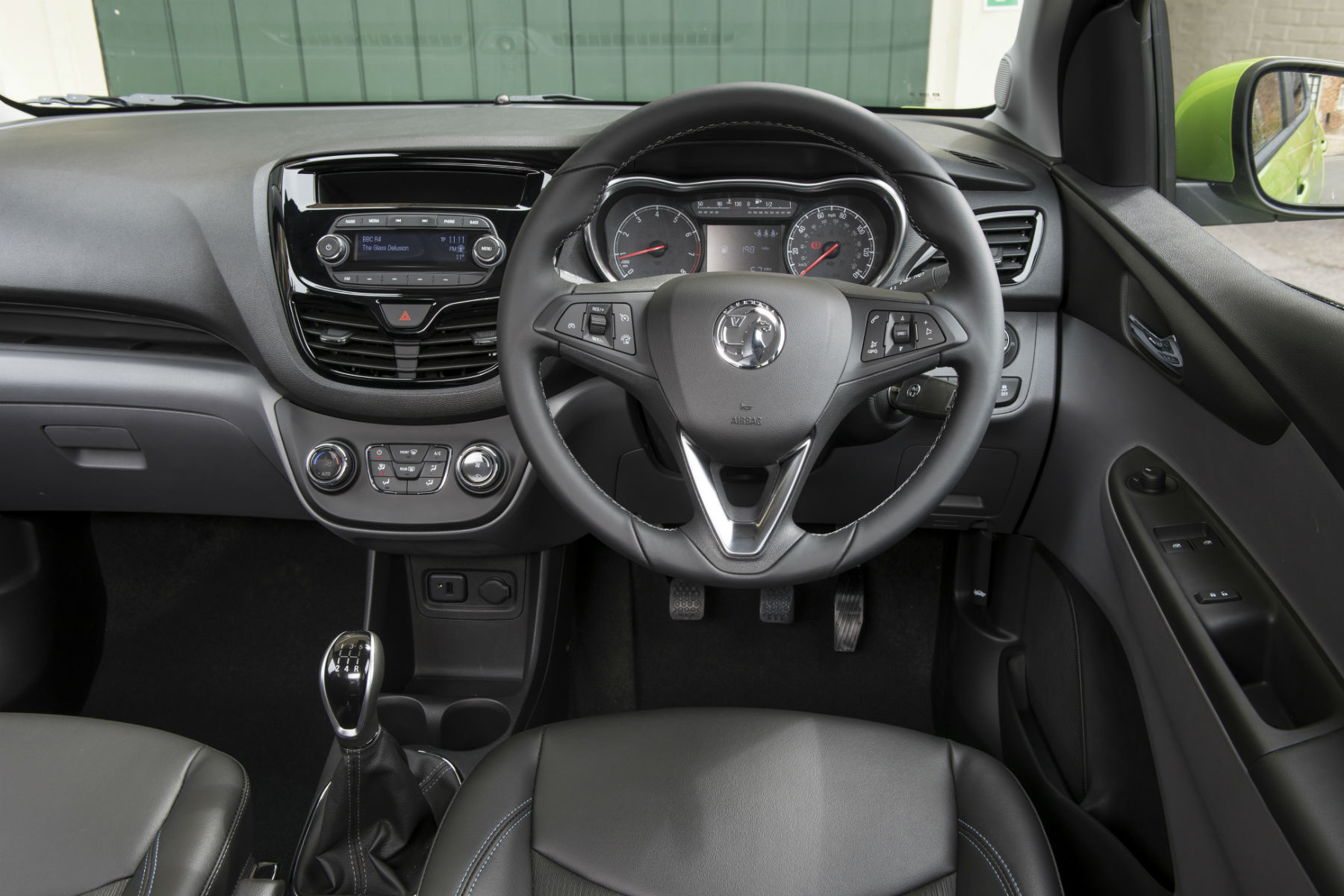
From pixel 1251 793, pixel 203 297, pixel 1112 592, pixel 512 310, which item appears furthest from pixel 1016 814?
pixel 203 297

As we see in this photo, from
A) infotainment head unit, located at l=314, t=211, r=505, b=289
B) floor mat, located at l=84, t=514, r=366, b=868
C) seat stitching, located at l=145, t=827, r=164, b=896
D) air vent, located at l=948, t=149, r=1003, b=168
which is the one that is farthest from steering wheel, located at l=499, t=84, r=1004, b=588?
floor mat, located at l=84, t=514, r=366, b=868

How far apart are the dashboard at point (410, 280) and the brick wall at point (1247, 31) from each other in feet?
0.83

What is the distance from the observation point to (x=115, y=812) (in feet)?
3.21

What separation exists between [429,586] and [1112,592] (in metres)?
1.09

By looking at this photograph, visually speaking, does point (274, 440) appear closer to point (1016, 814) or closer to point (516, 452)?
point (516, 452)

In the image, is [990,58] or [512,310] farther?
[990,58]

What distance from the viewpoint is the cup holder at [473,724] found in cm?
159

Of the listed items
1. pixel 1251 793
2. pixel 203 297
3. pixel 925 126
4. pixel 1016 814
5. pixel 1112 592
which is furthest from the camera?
pixel 925 126

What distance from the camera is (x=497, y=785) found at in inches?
39.6

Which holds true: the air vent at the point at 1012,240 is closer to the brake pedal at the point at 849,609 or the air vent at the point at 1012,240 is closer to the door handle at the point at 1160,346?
the door handle at the point at 1160,346

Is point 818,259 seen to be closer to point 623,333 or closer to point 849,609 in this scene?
point 623,333

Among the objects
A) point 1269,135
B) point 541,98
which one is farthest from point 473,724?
point 1269,135

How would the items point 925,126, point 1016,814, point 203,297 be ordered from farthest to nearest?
1. point 925,126
2. point 203,297
3. point 1016,814

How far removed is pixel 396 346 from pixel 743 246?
0.50 meters
